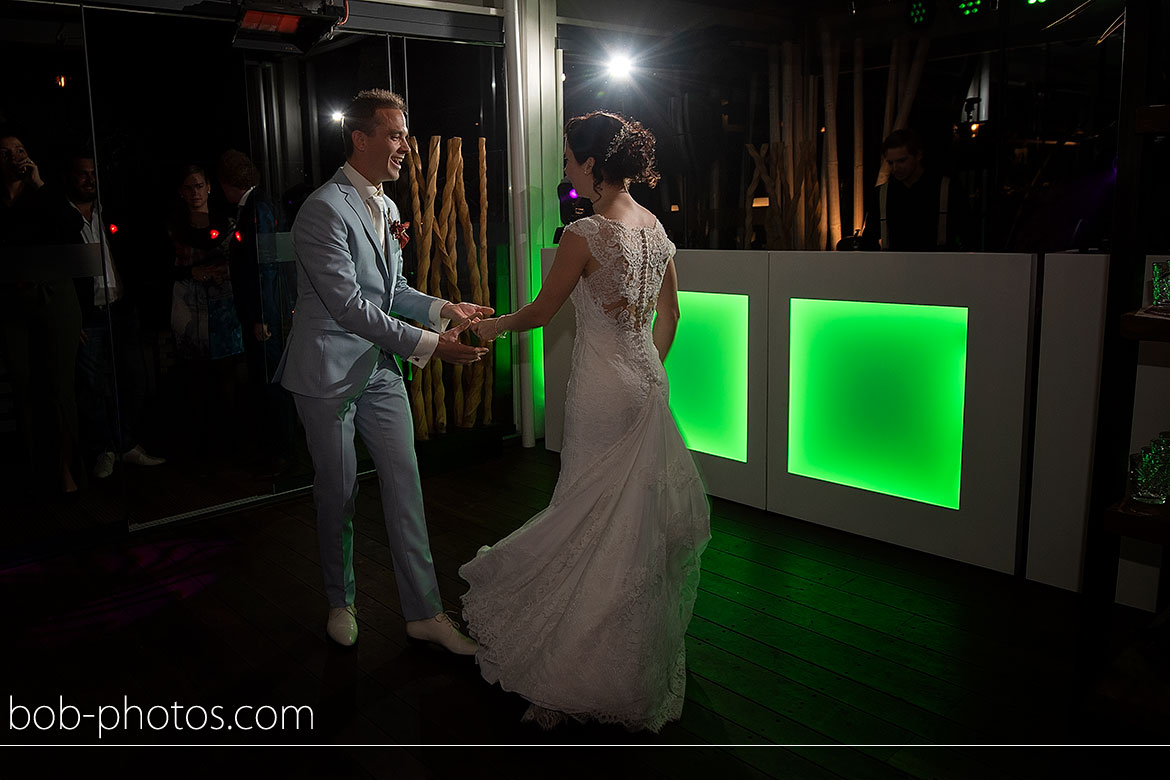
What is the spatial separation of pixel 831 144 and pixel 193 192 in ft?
12.1

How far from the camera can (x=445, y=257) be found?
510 centimetres

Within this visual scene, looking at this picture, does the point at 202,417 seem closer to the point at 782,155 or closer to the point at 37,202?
the point at 37,202

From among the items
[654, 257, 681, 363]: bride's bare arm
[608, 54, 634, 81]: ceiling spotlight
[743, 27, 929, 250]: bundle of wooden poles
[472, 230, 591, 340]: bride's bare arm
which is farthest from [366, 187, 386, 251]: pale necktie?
[608, 54, 634, 81]: ceiling spotlight

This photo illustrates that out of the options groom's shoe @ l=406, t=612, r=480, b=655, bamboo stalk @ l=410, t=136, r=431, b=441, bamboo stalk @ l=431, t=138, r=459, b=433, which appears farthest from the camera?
bamboo stalk @ l=431, t=138, r=459, b=433

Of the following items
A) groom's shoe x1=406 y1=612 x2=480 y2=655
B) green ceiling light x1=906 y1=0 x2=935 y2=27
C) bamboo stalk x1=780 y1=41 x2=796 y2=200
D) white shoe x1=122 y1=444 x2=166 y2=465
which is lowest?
groom's shoe x1=406 y1=612 x2=480 y2=655

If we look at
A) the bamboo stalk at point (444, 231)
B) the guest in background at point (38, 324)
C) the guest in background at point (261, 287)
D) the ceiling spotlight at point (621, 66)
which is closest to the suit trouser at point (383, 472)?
the guest in background at point (261, 287)

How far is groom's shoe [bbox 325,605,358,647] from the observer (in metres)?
3.08

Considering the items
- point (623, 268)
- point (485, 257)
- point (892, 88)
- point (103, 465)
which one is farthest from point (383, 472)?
point (892, 88)

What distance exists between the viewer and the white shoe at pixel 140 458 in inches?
202

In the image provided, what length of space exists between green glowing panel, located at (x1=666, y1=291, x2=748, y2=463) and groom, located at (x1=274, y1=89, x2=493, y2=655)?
1.80m

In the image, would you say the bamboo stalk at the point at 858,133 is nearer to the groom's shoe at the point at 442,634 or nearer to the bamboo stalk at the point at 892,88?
the bamboo stalk at the point at 892,88

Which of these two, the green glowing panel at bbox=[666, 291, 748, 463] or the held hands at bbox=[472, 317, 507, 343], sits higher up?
the held hands at bbox=[472, 317, 507, 343]

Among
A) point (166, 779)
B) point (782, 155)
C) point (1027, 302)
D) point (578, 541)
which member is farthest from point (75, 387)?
point (1027, 302)

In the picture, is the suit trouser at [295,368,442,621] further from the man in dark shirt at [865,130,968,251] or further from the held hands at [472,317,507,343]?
the man in dark shirt at [865,130,968,251]
